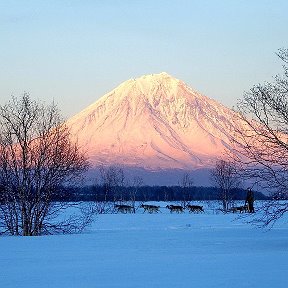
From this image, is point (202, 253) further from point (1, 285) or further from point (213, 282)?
point (1, 285)

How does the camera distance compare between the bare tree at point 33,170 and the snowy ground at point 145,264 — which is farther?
the bare tree at point 33,170

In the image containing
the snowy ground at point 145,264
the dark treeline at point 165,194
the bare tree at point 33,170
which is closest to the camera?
the snowy ground at point 145,264

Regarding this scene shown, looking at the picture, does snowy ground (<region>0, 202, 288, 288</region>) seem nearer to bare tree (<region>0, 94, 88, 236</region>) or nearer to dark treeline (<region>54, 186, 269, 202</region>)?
bare tree (<region>0, 94, 88, 236</region>)

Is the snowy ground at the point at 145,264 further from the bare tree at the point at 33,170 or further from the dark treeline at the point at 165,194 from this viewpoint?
the dark treeline at the point at 165,194

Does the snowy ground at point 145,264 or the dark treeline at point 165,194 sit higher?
the dark treeline at point 165,194

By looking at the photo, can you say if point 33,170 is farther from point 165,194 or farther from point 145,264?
point 165,194

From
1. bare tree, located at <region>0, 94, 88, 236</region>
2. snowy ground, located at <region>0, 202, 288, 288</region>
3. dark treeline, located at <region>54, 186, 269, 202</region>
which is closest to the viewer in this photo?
snowy ground, located at <region>0, 202, 288, 288</region>

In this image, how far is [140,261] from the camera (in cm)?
1283

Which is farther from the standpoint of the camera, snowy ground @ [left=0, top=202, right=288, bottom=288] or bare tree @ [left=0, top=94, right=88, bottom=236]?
bare tree @ [left=0, top=94, right=88, bottom=236]

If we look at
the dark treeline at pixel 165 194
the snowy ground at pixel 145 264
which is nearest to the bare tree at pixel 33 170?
the snowy ground at pixel 145 264

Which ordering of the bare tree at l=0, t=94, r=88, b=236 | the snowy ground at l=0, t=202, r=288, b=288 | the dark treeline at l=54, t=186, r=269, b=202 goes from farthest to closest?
the dark treeline at l=54, t=186, r=269, b=202 → the bare tree at l=0, t=94, r=88, b=236 → the snowy ground at l=0, t=202, r=288, b=288

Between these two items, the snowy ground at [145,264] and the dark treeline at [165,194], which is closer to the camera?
the snowy ground at [145,264]

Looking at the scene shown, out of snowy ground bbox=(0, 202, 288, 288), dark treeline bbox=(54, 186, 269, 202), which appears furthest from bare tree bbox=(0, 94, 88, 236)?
dark treeline bbox=(54, 186, 269, 202)

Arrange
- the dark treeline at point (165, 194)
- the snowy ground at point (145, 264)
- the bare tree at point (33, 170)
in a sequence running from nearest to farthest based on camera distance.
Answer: the snowy ground at point (145, 264), the bare tree at point (33, 170), the dark treeline at point (165, 194)
